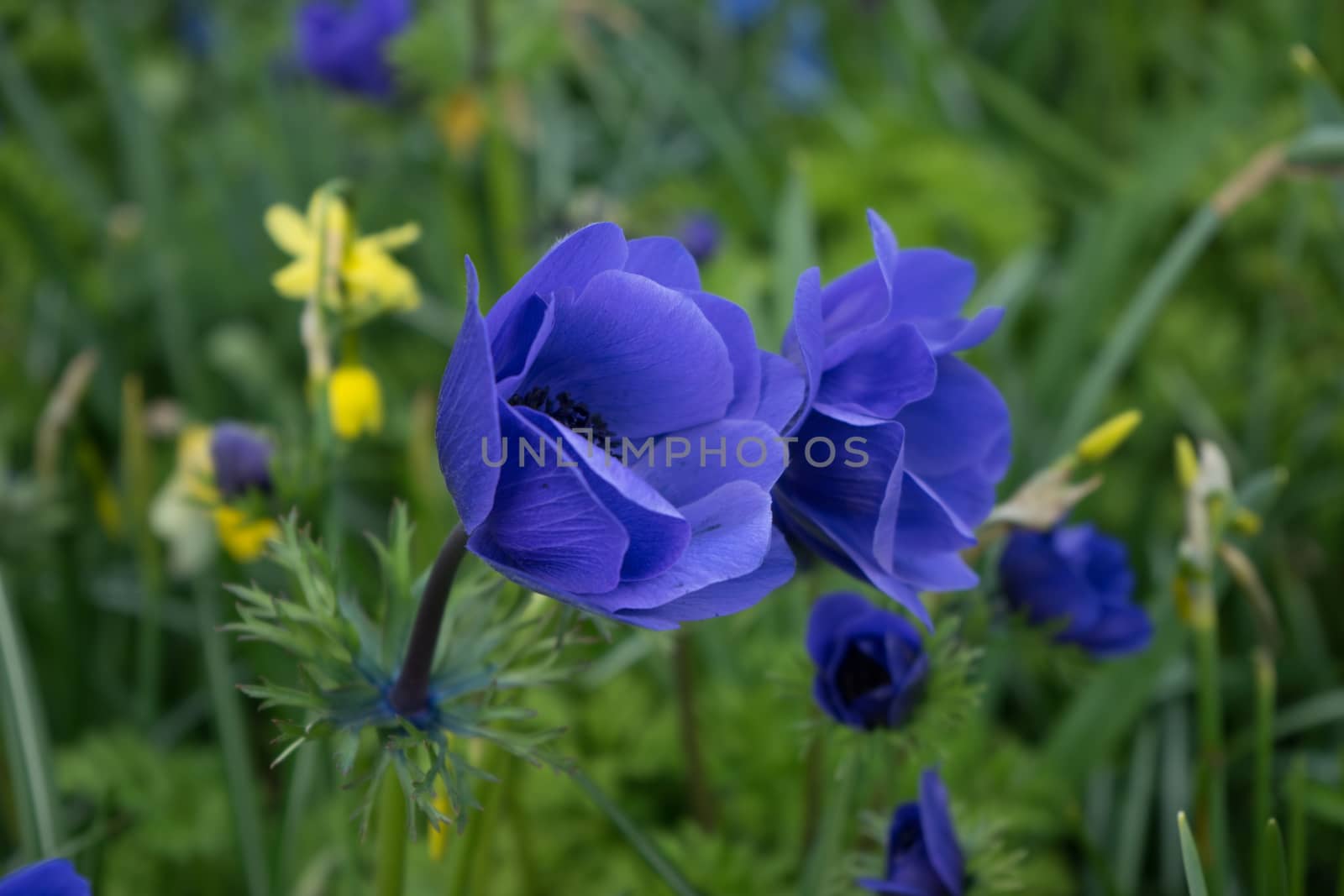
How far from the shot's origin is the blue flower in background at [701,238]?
6.77 ft

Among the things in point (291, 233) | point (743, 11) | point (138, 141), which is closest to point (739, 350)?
point (291, 233)

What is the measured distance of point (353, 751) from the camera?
2.52 ft

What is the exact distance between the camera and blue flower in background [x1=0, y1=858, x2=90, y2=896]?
0.72 meters

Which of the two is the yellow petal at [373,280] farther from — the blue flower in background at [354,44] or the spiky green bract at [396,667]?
the blue flower in background at [354,44]

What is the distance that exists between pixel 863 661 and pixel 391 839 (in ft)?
1.36

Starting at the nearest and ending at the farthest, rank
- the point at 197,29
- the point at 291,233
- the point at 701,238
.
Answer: the point at 291,233, the point at 701,238, the point at 197,29

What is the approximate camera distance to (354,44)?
2297mm

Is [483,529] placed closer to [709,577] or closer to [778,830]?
[709,577]

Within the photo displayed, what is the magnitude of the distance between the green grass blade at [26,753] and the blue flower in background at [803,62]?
8.30 feet

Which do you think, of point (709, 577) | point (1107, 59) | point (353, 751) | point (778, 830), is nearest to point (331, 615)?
point (353, 751)

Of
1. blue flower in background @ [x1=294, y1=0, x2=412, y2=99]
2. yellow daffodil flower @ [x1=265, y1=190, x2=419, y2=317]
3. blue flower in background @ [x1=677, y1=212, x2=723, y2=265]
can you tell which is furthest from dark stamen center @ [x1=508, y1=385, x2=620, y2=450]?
blue flower in background @ [x1=294, y1=0, x2=412, y2=99]

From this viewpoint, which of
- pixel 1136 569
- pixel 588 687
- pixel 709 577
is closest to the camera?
pixel 709 577

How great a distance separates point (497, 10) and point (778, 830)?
160 cm

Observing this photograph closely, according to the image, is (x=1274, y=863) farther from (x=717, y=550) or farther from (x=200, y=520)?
(x=200, y=520)
